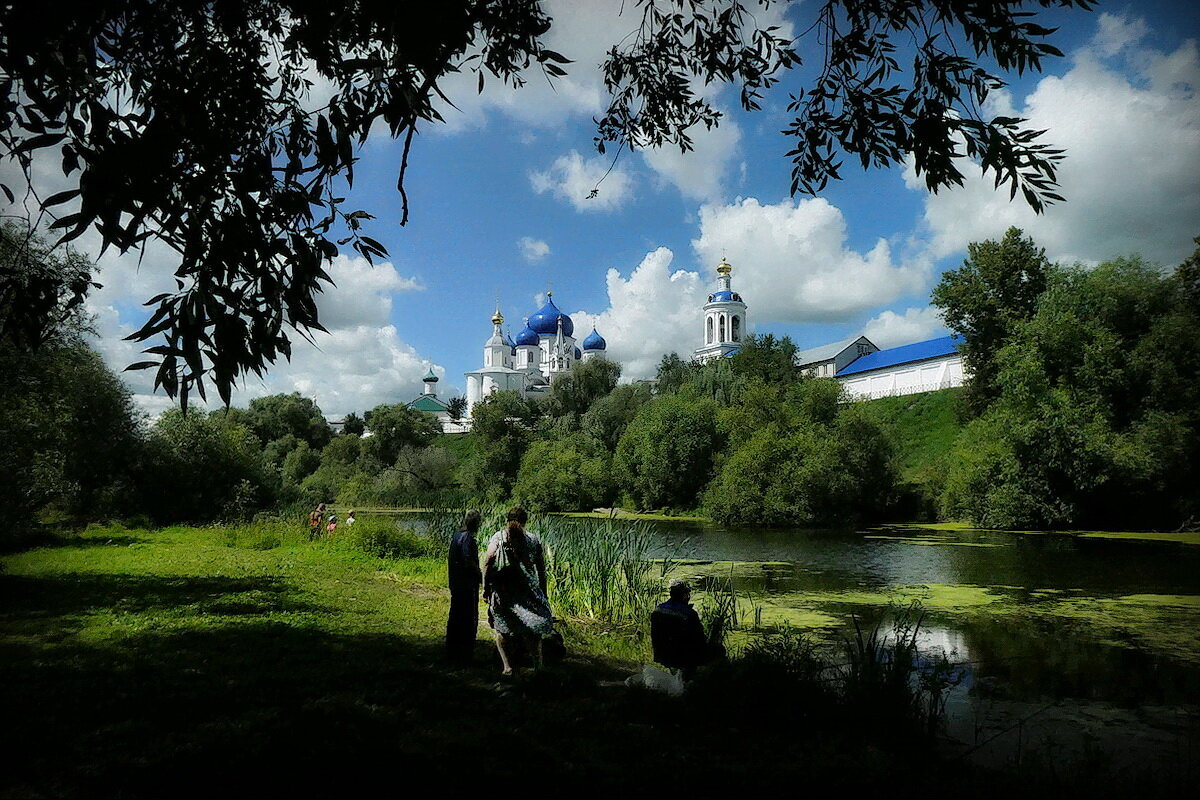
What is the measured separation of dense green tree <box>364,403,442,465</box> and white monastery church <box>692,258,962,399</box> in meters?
26.4

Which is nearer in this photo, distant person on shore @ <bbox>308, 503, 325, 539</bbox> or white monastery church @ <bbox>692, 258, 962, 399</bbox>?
distant person on shore @ <bbox>308, 503, 325, 539</bbox>

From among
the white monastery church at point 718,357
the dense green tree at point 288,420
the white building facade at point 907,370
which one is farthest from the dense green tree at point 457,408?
the white building facade at point 907,370

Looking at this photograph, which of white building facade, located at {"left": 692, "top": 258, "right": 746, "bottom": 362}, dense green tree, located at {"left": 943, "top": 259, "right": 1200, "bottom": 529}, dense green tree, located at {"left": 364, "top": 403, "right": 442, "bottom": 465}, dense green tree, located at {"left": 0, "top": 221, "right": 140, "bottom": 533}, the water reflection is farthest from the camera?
white building facade, located at {"left": 692, "top": 258, "right": 746, "bottom": 362}

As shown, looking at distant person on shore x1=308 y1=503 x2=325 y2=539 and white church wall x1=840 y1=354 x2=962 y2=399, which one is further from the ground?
white church wall x1=840 y1=354 x2=962 y2=399

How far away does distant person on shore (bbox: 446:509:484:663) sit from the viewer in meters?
7.21

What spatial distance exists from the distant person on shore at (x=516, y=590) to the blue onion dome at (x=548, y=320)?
95924 millimetres

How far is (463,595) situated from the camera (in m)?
7.21

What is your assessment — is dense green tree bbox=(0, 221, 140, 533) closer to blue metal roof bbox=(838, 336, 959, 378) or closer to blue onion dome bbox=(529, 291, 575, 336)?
blue metal roof bbox=(838, 336, 959, 378)

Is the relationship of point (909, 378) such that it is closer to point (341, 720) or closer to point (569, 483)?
point (569, 483)

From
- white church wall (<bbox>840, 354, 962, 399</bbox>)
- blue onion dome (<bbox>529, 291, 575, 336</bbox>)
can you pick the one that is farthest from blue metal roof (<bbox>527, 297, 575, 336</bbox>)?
white church wall (<bbox>840, 354, 962, 399</bbox>)

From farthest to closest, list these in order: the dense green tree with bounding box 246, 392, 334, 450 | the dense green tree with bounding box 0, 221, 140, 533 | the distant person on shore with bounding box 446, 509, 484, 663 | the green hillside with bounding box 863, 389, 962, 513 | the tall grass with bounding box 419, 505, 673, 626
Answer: the dense green tree with bounding box 246, 392, 334, 450 < the green hillside with bounding box 863, 389, 962, 513 < the tall grass with bounding box 419, 505, 673, 626 < the distant person on shore with bounding box 446, 509, 484, 663 < the dense green tree with bounding box 0, 221, 140, 533

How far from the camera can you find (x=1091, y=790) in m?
4.15

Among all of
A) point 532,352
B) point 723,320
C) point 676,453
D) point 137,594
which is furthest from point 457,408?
point 137,594

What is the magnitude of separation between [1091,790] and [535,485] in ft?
139
